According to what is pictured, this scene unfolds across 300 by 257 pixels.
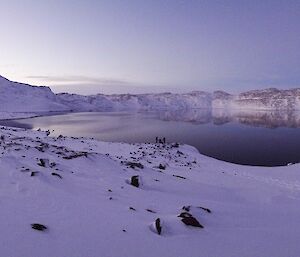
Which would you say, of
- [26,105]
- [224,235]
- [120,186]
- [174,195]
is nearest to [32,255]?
[224,235]

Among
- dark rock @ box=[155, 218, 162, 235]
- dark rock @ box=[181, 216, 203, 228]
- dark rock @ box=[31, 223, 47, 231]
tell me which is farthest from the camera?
dark rock @ box=[181, 216, 203, 228]

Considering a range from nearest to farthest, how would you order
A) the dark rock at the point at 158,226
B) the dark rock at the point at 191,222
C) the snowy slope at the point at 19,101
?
the dark rock at the point at 158,226, the dark rock at the point at 191,222, the snowy slope at the point at 19,101

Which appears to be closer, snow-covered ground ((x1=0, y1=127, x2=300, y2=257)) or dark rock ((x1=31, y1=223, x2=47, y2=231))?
snow-covered ground ((x1=0, y1=127, x2=300, y2=257))

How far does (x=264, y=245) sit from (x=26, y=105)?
182 m

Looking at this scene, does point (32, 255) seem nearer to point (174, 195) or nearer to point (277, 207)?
point (174, 195)

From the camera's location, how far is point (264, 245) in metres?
6.90

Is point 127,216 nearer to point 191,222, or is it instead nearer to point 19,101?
point 191,222

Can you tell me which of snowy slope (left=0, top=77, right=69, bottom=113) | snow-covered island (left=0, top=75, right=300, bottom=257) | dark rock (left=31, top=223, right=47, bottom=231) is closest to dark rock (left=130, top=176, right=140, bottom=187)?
snow-covered island (left=0, top=75, right=300, bottom=257)

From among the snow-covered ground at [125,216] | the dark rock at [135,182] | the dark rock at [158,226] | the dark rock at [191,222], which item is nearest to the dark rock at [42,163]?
the snow-covered ground at [125,216]

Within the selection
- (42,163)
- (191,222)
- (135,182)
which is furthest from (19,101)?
(191,222)

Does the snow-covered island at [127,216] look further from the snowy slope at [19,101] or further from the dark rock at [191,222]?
the snowy slope at [19,101]

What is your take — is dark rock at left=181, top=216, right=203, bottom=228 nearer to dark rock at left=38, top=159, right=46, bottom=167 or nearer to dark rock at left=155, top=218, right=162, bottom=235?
dark rock at left=155, top=218, right=162, bottom=235

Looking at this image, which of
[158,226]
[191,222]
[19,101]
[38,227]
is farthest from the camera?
[19,101]

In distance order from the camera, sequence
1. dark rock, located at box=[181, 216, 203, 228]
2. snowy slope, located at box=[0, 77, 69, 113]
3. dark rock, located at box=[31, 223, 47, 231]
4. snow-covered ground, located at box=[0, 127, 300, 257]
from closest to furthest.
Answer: snow-covered ground, located at box=[0, 127, 300, 257] < dark rock, located at box=[31, 223, 47, 231] < dark rock, located at box=[181, 216, 203, 228] < snowy slope, located at box=[0, 77, 69, 113]
